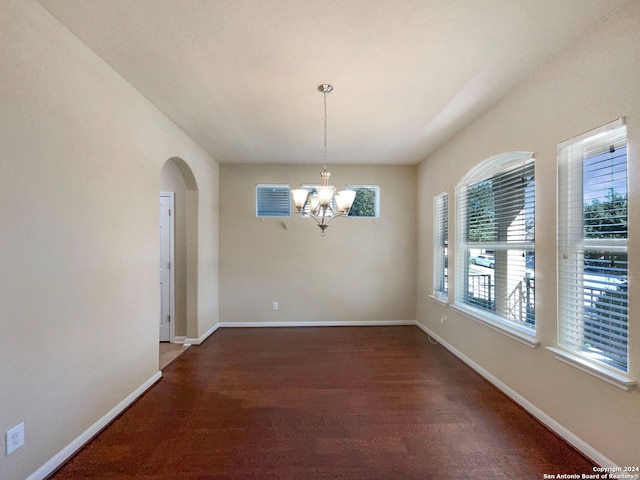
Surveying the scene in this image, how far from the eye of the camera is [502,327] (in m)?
2.56

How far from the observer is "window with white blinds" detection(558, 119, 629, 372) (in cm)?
165

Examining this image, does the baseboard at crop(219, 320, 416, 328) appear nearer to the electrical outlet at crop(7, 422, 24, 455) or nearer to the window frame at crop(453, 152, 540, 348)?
the window frame at crop(453, 152, 540, 348)

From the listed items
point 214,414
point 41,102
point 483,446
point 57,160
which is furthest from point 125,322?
point 483,446

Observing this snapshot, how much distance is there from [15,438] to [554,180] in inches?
147

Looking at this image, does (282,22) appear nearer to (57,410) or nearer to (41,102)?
(41,102)

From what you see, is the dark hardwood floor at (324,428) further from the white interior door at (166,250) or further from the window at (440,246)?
the window at (440,246)

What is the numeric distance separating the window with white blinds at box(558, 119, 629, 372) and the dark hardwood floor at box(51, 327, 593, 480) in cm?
75

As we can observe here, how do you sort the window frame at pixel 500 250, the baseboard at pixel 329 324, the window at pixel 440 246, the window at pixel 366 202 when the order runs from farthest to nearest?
the window at pixel 366 202 → the baseboard at pixel 329 324 → the window at pixel 440 246 → the window frame at pixel 500 250

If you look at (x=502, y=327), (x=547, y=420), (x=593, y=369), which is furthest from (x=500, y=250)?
(x=547, y=420)

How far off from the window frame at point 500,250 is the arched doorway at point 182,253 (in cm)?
346

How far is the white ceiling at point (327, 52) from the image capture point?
5.20 feet

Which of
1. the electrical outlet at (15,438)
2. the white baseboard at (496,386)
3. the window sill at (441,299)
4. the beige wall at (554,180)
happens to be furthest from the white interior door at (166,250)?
the beige wall at (554,180)

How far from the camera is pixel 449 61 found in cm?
201

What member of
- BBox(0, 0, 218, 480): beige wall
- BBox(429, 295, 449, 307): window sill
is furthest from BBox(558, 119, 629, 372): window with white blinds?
BBox(0, 0, 218, 480): beige wall
